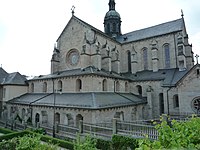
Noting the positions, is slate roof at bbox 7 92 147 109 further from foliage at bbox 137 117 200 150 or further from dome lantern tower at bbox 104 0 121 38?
dome lantern tower at bbox 104 0 121 38

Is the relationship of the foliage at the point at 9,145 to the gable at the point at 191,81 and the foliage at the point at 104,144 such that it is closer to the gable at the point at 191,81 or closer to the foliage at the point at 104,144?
the foliage at the point at 104,144

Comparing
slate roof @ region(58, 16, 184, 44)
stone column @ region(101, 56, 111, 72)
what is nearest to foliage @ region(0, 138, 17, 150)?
stone column @ region(101, 56, 111, 72)

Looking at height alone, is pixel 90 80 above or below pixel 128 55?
below

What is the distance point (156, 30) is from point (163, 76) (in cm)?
1133

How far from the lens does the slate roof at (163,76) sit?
2634 cm

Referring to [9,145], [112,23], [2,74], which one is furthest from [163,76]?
[2,74]

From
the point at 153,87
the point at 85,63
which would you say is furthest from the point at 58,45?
the point at 153,87

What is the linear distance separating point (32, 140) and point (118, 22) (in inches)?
1573

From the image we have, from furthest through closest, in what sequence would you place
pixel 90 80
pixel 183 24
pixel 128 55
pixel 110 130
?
pixel 128 55
pixel 183 24
pixel 90 80
pixel 110 130

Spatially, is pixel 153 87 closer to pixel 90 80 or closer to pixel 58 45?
pixel 90 80

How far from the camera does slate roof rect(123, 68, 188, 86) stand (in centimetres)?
2634

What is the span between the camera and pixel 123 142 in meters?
13.5

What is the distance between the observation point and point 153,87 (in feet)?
93.7

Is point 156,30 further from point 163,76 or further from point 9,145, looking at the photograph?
point 9,145
